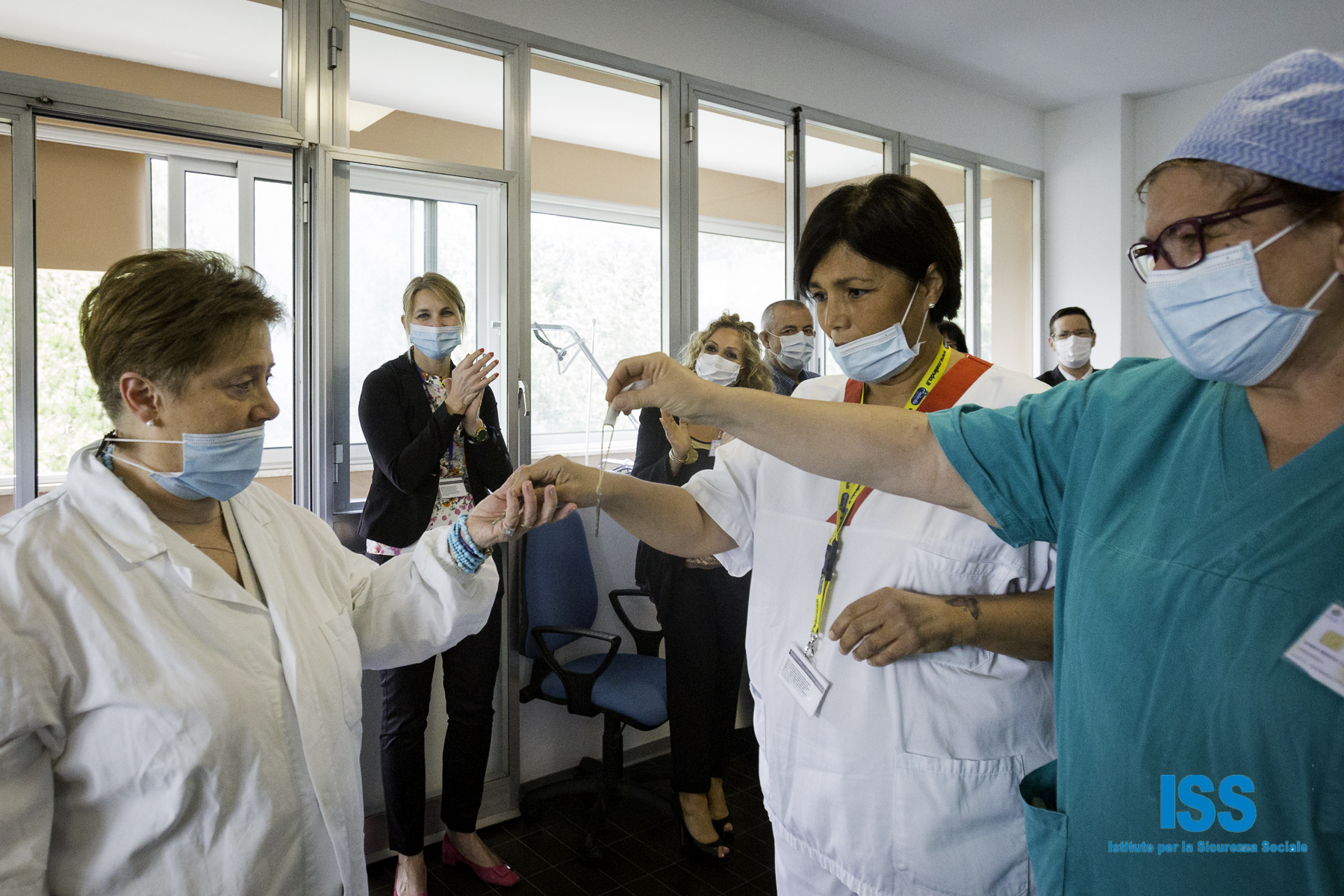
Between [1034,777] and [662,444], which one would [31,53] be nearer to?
[662,444]

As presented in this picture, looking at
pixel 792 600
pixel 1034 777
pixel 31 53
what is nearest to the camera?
pixel 1034 777

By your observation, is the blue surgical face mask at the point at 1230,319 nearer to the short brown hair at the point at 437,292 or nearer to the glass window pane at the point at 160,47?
the short brown hair at the point at 437,292

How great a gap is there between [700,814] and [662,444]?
129cm

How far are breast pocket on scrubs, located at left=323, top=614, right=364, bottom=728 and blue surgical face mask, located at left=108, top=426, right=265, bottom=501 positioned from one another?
276 mm

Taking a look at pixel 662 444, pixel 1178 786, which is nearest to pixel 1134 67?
pixel 662 444

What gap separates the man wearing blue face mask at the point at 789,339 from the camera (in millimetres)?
3514


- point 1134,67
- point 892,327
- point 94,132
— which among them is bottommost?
point 892,327

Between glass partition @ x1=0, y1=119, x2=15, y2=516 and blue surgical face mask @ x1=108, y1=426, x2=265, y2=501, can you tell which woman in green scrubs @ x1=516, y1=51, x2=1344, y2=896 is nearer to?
blue surgical face mask @ x1=108, y1=426, x2=265, y2=501

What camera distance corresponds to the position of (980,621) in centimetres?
114

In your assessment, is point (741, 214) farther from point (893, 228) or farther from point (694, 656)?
point (893, 228)

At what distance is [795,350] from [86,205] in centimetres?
248

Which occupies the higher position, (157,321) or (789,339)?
(789,339)

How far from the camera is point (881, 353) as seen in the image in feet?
4.44

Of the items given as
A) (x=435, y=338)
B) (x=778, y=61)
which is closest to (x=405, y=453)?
(x=435, y=338)
